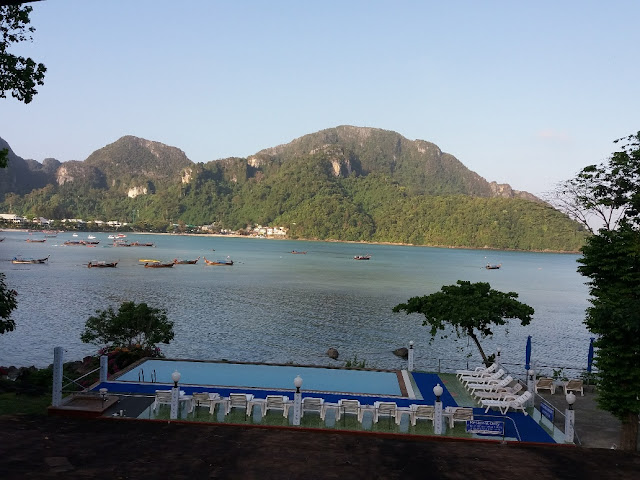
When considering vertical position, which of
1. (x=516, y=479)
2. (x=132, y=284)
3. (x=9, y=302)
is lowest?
Result: (x=132, y=284)

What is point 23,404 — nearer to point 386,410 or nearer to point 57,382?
point 57,382

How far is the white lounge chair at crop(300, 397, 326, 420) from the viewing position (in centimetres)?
1293

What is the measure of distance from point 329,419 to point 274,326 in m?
28.8

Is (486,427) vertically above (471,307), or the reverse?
(471,307)

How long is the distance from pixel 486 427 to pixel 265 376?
827cm

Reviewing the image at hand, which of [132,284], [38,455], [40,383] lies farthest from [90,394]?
[132,284]

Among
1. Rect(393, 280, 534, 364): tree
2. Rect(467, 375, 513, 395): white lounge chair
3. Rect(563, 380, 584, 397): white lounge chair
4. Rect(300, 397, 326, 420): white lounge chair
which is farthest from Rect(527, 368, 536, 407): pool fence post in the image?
Rect(300, 397, 326, 420): white lounge chair

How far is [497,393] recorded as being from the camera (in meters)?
15.7

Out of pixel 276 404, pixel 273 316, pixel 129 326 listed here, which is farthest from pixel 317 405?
pixel 273 316

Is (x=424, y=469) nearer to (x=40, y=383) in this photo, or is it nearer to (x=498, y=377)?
(x=498, y=377)

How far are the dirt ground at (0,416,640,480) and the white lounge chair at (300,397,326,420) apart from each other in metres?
0.97

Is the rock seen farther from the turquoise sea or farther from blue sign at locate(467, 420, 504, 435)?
blue sign at locate(467, 420, 504, 435)

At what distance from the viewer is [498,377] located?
17250 millimetres

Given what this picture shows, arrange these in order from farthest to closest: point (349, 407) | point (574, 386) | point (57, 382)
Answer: point (574, 386)
point (349, 407)
point (57, 382)
